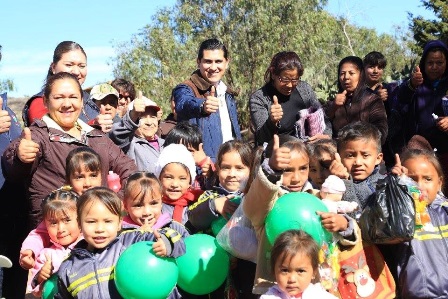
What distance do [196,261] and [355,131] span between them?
1622 mm

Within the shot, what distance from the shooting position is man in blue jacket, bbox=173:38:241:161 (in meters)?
6.47

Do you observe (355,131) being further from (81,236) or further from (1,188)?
(1,188)

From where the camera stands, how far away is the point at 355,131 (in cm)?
523

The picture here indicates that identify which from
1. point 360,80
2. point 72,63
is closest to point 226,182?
point 72,63

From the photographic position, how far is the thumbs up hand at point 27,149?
4.86 metres

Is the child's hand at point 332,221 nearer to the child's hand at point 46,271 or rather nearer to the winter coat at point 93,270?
the winter coat at point 93,270

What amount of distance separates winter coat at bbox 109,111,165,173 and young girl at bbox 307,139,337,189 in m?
1.56

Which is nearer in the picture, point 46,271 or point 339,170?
point 46,271

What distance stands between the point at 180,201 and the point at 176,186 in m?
0.12

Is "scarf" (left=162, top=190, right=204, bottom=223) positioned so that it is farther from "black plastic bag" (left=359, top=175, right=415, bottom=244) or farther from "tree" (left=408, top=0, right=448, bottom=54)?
"tree" (left=408, top=0, right=448, bottom=54)

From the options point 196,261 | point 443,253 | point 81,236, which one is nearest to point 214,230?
point 196,261

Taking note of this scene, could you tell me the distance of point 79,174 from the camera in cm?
504

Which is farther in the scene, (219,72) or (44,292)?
(219,72)

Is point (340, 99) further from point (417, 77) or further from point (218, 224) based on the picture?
point (218, 224)
